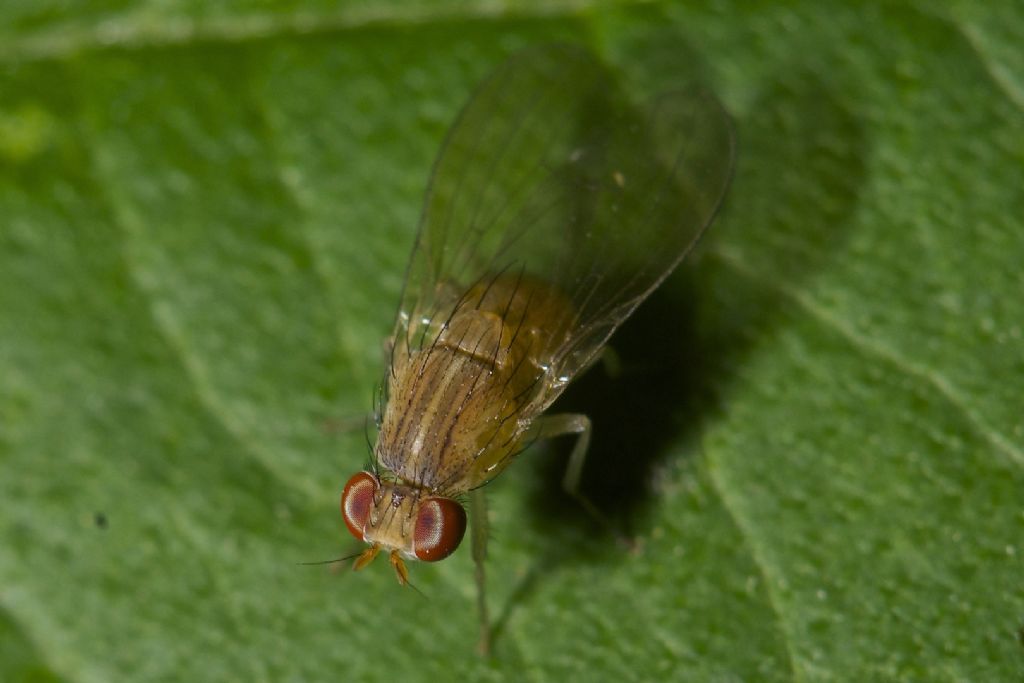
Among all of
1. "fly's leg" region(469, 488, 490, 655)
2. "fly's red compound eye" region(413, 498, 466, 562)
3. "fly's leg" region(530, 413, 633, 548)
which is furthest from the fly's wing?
"fly's red compound eye" region(413, 498, 466, 562)

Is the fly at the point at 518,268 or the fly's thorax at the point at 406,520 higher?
the fly at the point at 518,268

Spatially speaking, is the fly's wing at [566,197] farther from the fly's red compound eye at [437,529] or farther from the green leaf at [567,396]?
the fly's red compound eye at [437,529]

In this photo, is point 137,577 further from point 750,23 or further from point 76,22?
point 750,23

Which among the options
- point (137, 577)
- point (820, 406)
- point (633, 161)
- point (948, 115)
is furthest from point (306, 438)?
point (948, 115)

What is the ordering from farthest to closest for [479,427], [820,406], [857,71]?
[857,71] → [820,406] → [479,427]

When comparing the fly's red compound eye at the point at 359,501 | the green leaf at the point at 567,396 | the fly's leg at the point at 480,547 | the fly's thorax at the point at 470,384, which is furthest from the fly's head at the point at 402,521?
the green leaf at the point at 567,396

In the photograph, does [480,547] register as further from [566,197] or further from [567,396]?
[566,197]
